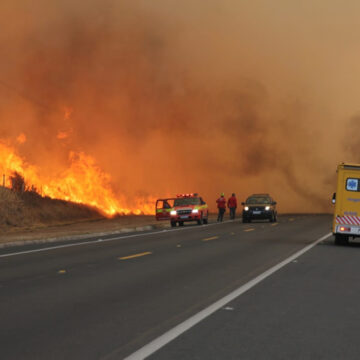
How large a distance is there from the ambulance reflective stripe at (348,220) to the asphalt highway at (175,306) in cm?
413

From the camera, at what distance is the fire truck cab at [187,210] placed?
35.5 meters

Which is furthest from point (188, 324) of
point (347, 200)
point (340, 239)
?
point (340, 239)

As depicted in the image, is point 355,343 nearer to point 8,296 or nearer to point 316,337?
point 316,337

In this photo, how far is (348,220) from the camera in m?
19.4

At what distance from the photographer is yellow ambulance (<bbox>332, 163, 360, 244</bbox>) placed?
19.4 metres

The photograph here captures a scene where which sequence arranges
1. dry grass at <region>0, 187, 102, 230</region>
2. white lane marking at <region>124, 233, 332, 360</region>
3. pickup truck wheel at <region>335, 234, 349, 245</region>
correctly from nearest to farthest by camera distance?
white lane marking at <region>124, 233, 332, 360</region>, pickup truck wheel at <region>335, 234, 349, 245</region>, dry grass at <region>0, 187, 102, 230</region>

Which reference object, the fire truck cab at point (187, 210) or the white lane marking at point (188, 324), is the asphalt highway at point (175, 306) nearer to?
the white lane marking at point (188, 324)

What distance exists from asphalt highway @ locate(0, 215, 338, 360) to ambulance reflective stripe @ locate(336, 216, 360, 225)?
413cm

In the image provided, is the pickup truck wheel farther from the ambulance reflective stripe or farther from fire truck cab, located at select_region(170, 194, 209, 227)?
fire truck cab, located at select_region(170, 194, 209, 227)

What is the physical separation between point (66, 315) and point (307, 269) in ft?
21.6

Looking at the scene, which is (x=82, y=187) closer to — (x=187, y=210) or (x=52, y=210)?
(x=52, y=210)

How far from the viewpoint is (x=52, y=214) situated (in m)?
51.7

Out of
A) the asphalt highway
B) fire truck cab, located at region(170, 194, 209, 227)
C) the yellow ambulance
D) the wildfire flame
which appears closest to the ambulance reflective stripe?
the yellow ambulance

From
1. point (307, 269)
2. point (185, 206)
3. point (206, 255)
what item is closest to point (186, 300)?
point (307, 269)
